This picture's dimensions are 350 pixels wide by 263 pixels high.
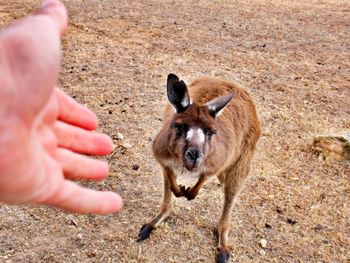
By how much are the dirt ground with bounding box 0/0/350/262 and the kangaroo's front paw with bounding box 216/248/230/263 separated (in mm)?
49

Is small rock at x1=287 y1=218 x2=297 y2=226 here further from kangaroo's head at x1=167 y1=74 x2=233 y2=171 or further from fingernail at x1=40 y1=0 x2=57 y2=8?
fingernail at x1=40 y1=0 x2=57 y2=8

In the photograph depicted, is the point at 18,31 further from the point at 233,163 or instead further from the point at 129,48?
the point at 129,48

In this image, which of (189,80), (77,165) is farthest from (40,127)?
(189,80)

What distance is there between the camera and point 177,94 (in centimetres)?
291

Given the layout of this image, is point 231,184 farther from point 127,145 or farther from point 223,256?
point 127,145

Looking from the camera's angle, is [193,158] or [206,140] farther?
[206,140]

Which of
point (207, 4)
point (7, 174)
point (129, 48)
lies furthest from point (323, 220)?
point (207, 4)

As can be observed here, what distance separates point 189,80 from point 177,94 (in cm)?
289

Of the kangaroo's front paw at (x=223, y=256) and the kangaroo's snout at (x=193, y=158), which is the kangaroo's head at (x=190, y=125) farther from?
the kangaroo's front paw at (x=223, y=256)

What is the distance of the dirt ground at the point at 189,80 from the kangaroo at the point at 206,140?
240 millimetres

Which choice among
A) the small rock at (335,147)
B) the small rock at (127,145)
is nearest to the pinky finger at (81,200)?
the small rock at (127,145)

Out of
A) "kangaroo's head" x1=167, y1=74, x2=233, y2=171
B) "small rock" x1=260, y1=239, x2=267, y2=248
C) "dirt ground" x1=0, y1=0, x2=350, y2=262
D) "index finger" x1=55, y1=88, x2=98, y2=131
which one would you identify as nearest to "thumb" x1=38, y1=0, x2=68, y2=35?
"index finger" x1=55, y1=88, x2=98, y2=131

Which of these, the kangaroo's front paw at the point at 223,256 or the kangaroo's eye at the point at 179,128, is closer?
the kangaroo's eye at the point at 179,128

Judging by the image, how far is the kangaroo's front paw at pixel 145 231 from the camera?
11.4 feet
